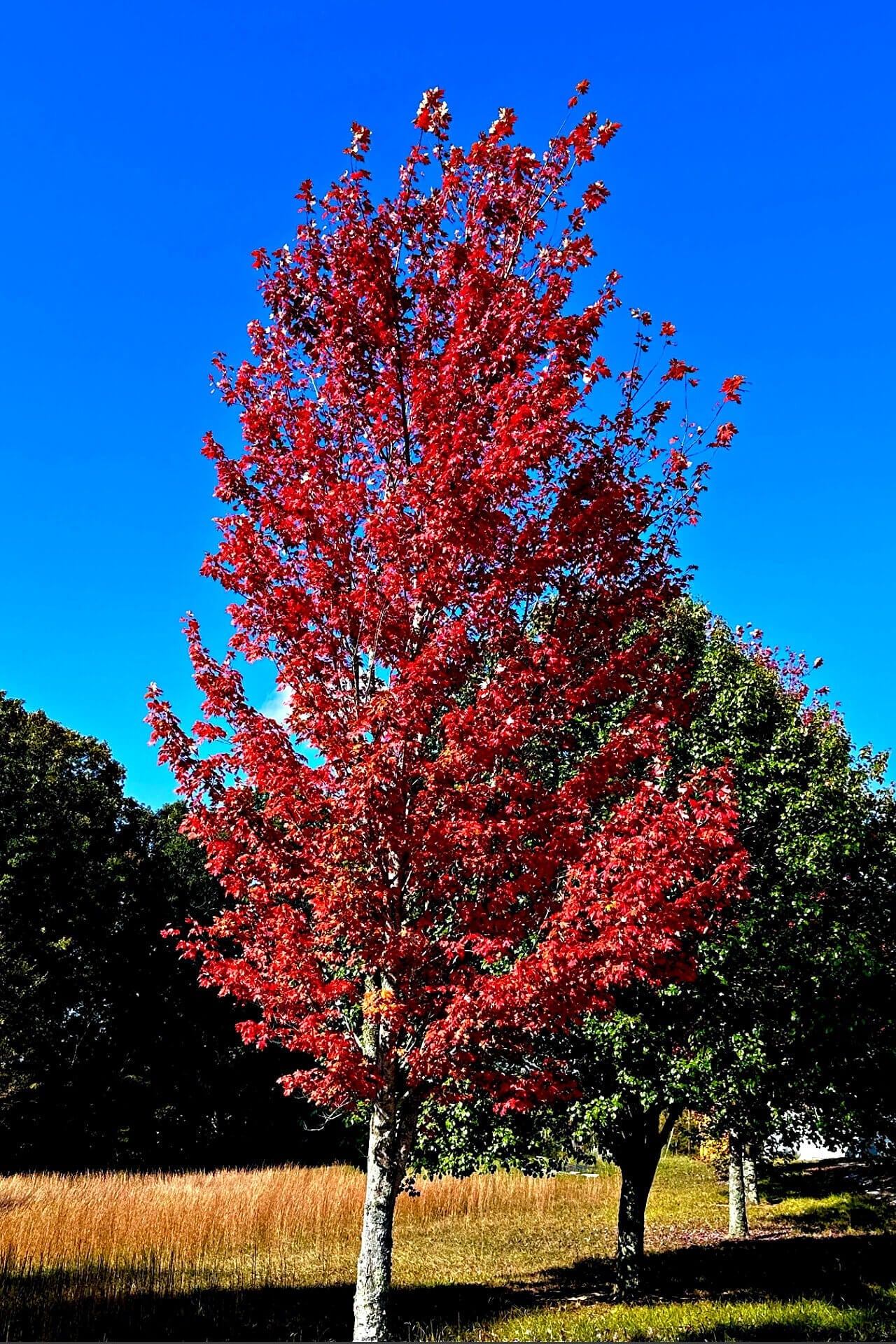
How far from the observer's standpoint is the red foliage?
6.52 m

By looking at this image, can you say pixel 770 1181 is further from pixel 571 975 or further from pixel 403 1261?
pixel 571 975

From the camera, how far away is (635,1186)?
13.8 meters

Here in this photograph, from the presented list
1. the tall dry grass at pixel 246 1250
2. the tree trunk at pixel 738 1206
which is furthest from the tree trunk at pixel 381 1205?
the tree trunk at pixel 738 1206

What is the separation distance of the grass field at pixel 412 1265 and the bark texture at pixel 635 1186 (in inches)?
15.9

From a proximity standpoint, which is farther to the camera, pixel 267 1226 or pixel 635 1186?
pixel 267 1226

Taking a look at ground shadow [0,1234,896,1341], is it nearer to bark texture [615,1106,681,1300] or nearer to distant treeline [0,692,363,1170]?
bark texture [615,1106,681,1300]

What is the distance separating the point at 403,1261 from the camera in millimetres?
16688

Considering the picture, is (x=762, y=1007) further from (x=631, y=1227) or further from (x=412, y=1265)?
(x=412, y=1265)

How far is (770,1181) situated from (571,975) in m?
25.7

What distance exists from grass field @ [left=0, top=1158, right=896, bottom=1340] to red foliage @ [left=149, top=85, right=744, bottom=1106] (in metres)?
6.14

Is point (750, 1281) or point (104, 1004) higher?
point (104, 1004)

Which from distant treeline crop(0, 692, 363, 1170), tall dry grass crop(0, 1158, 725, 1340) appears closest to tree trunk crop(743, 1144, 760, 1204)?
tall dry grass crop(0, 1158, 725, 1340)

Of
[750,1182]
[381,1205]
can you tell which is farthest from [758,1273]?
[381,1205]

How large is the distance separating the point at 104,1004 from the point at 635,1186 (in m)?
21.2
